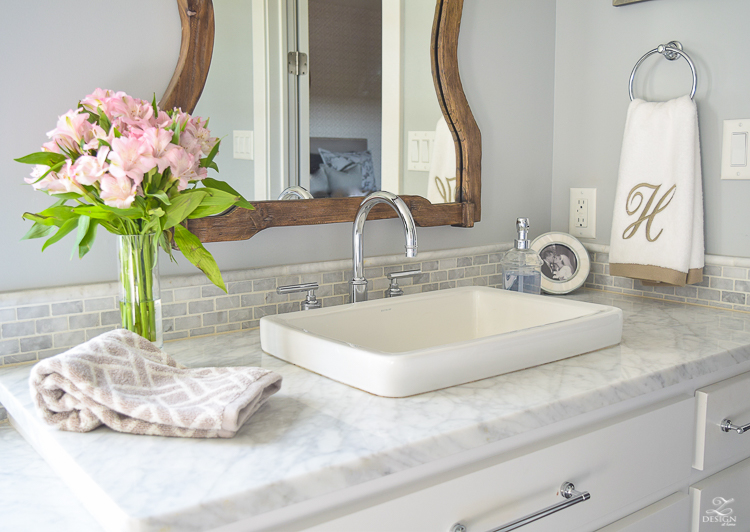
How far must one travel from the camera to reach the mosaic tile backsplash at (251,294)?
1.11 metres

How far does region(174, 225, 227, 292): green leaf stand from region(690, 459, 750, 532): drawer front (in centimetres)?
95

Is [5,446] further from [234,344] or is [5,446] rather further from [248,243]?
[248,243]

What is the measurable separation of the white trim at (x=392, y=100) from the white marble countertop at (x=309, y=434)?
56cm

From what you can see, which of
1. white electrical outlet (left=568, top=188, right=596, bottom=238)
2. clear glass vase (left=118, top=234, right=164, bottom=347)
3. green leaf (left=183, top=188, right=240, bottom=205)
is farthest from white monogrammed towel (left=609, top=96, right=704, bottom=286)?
clear glass vase (left=118, top=234, right=164, bottom=347)

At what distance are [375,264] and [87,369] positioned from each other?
82 centimetres

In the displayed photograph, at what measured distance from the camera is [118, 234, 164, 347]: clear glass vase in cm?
104

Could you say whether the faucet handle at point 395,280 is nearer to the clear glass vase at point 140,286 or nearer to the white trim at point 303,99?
the white trim at point 303,99

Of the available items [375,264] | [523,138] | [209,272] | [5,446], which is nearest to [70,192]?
[209,272]

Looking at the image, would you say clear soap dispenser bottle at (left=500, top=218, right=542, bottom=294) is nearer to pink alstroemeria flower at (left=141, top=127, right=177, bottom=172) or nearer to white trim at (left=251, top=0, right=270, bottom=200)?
white trim at (left=251, top=0, right=270, bottom=200)

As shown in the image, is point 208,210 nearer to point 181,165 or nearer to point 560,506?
point 181,165

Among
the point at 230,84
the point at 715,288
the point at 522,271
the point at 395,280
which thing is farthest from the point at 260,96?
the point at 715,288

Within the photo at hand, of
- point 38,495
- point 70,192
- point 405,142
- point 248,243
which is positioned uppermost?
point 405,142

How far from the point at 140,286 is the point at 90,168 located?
22 centimetres

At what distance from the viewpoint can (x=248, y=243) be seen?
134 centimetres
